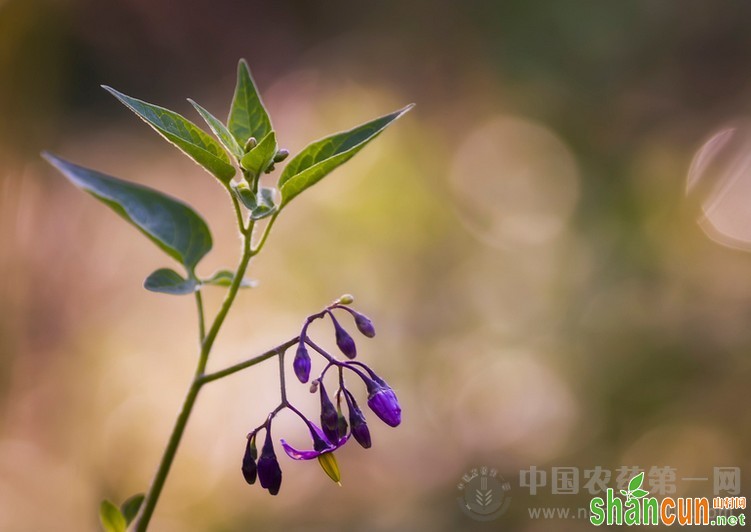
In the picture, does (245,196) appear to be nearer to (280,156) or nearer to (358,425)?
(280,156)

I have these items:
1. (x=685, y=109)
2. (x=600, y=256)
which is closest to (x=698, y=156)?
(x=685, y=109)

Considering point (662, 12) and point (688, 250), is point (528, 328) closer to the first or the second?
point (688, 250)

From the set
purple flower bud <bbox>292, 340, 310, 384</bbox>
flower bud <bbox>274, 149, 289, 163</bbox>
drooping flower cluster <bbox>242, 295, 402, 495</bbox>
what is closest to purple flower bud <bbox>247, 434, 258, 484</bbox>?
drooping flower cluster <bbox>242, 295, 402, 495</bbox>

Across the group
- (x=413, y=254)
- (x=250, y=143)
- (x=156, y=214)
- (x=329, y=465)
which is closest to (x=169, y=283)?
(x=156, y=214)

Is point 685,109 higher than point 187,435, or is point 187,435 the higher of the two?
point 685,109

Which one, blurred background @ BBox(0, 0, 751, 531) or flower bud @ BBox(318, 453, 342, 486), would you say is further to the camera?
blurred background @ BBox(0, 0, 751, 531)

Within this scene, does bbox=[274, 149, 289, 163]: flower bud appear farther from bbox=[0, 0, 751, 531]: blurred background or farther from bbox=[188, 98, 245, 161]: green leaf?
bbox=[0, 0, 751, 531]: blurred background

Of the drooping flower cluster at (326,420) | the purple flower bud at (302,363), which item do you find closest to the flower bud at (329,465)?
the drooping flower cluster at (326,420)
